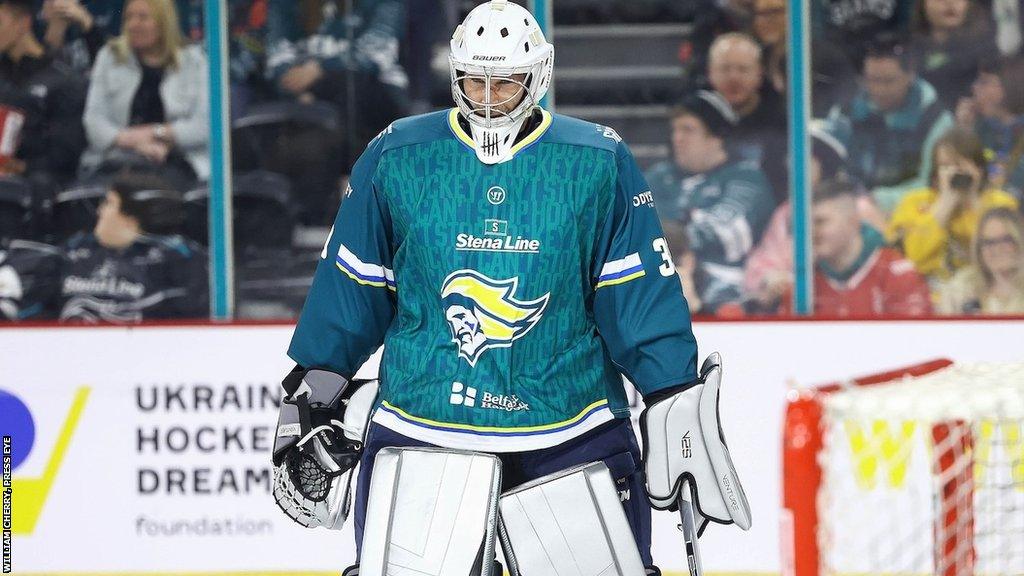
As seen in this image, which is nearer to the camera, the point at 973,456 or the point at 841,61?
the point at 973,456

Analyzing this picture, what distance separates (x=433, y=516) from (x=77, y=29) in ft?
9.20

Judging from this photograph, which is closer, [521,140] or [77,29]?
[521,140]

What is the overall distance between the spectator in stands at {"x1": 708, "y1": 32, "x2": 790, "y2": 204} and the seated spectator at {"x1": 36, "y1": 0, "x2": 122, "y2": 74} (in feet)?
6.03

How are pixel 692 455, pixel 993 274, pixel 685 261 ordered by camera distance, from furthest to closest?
pixel 685 261
pixel 993 274
pixel 692 455

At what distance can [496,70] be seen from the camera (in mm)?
2896

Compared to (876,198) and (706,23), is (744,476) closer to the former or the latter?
(876,198)

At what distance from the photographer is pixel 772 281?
5.03 meters

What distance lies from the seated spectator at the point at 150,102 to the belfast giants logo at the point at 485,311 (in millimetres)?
2368

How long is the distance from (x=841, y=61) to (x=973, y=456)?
2.41 metres

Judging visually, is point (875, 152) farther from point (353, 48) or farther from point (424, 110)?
point (353, 48)

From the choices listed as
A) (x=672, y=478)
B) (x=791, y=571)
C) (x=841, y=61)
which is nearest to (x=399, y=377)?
(x=672, y=478)

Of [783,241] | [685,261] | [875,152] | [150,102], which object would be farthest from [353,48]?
[875,152]

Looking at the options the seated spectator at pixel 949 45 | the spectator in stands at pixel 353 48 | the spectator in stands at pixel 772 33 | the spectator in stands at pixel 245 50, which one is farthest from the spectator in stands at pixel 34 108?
the seated spectator at pixel 949 45

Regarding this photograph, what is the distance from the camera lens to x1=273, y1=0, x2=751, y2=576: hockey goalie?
287 centimetres
